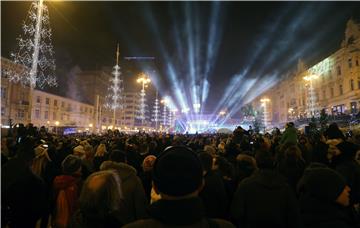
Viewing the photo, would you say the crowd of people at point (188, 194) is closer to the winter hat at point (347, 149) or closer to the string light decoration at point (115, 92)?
the winter hat at point (347, 149)

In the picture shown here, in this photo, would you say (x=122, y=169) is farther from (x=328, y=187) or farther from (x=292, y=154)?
(x=292, y=154)

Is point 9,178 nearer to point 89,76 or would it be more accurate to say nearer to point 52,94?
point 52,94

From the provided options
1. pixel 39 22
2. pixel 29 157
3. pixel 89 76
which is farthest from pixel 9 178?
pixel 89 76

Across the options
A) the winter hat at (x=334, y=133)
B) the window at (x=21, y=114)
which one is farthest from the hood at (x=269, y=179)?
the window at (x=21, y=114)

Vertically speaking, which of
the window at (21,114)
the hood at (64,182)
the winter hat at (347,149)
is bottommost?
the hood at (64,182)

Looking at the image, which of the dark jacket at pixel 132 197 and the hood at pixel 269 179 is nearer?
the hood at pixel 269 179

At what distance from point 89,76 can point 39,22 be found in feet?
253

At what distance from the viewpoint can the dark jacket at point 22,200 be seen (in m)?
4.34

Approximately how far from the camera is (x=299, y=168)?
580cm

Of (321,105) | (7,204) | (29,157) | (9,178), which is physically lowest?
(7,204)

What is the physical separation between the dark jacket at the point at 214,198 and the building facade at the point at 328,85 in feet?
107

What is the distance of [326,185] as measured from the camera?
3.05m

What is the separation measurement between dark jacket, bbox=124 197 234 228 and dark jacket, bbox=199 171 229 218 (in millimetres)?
A: 2833

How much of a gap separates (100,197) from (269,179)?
2134 mm
